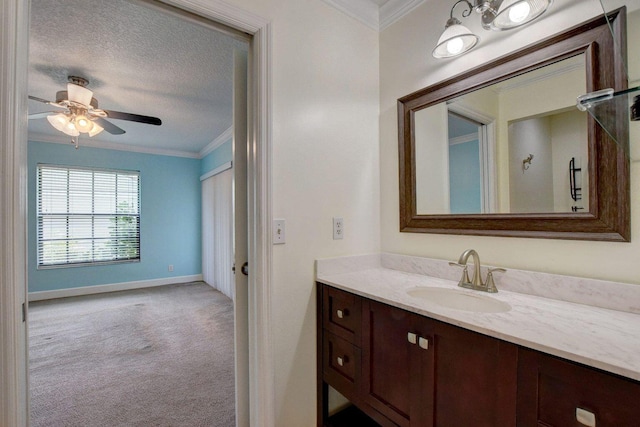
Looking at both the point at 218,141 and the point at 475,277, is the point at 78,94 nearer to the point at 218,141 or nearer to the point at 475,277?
the point at 218,141

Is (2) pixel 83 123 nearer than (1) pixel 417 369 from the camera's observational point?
No

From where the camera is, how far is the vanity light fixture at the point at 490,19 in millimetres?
1145

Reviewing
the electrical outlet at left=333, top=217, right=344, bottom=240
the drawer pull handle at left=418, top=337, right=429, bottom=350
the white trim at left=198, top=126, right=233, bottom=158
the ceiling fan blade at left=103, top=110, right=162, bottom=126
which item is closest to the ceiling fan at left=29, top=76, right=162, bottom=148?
the ceiling fan blade at left=103, top=110, right=162, bottom=126

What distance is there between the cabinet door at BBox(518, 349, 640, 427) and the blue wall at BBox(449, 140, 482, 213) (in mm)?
821

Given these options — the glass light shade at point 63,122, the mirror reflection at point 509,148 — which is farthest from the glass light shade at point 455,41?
the glass light shade at point 63,122

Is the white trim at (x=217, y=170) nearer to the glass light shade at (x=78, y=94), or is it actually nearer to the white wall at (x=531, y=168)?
the glass light shade at (x=78, y=94)

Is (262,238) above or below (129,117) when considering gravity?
below

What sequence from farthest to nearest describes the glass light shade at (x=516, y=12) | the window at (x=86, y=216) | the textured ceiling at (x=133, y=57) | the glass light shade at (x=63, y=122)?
the window at (x=86, y=216), the glass light shade at (x=63, y=122), the textured ceiling at (x=133, y=57), the glass light shade at (x=516, y=12)

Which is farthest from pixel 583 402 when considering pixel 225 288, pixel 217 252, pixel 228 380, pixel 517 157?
pixel 217 252

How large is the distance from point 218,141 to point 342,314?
13.0ft

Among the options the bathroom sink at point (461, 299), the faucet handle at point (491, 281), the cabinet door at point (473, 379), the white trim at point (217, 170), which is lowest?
the cabinet door at point (473, 379)

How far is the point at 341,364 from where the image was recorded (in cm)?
142

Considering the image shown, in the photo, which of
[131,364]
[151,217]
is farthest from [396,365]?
[151,217]

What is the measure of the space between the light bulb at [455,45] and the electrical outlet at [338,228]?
102 centimetres
